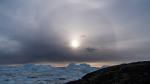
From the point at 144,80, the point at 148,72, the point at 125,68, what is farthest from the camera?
the point at 125,68

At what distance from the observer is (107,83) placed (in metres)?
39.7

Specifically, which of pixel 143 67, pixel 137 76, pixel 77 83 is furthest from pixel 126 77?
pixel 77 83

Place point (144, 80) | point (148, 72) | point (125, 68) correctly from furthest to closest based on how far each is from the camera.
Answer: point (125, 68) < point (148, 72) < point (144, 80)

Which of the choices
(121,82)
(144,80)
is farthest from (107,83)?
(144,80)

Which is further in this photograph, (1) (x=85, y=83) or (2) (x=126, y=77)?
(1) (x=85, y=83)

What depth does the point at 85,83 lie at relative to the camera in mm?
42875

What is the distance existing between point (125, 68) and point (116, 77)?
3862 mm

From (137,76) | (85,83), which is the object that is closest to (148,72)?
(137,76)

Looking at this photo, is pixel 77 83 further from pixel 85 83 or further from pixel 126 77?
pixel 126 77

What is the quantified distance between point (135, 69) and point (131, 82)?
4776 millimetres

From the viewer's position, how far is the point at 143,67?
42.8m

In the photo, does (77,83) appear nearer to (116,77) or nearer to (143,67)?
(116,77)

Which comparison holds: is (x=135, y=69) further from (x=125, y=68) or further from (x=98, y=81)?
(x=98, y=81)

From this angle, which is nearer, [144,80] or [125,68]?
[144,80]
